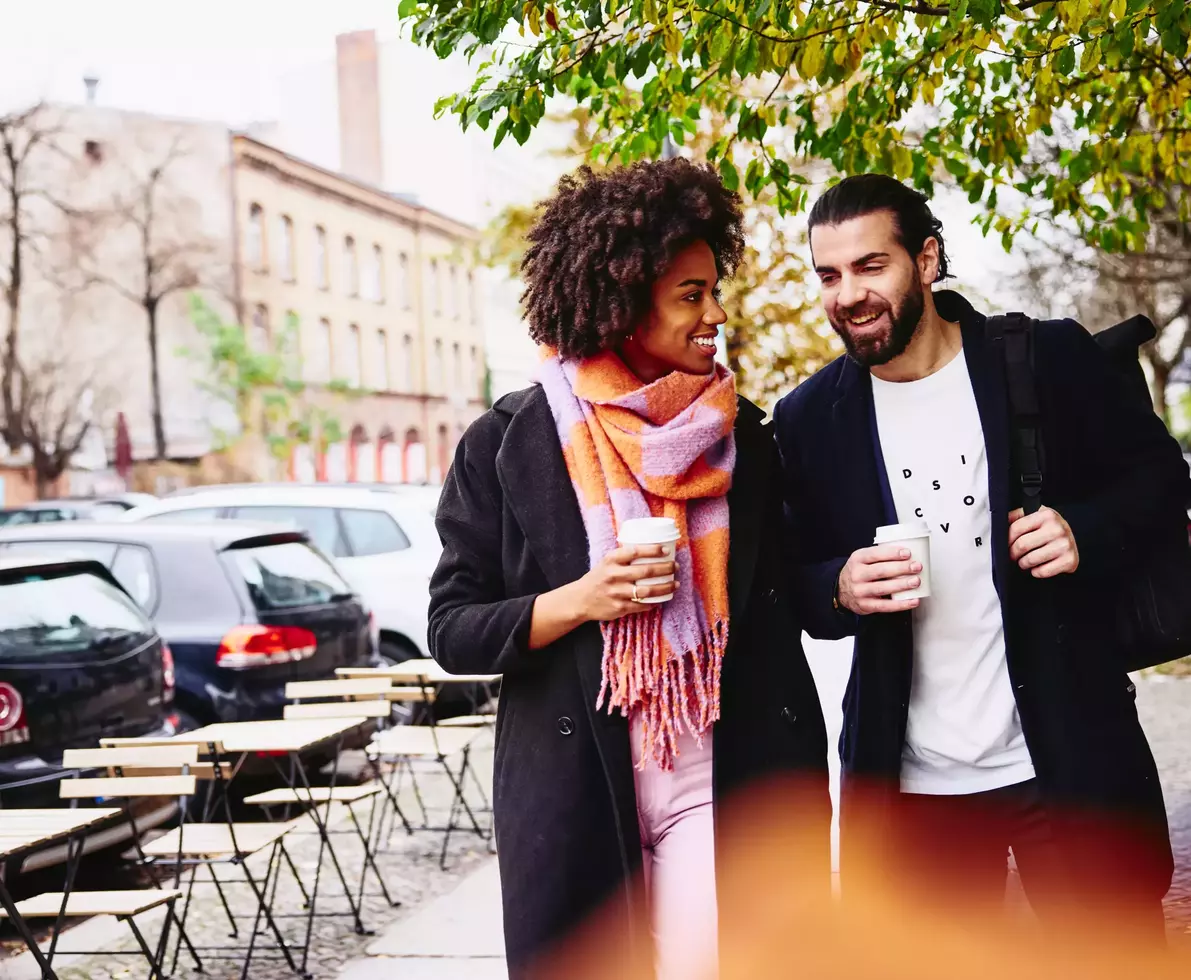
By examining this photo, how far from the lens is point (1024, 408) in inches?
120

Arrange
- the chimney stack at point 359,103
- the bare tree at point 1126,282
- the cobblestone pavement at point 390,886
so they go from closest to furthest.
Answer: the cobblestone pavement at point 390,886 < the bare tree at point 1126,282 < the chimney stack at point 359,103

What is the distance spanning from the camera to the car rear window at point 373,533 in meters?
12.0

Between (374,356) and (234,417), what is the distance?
31.7ft

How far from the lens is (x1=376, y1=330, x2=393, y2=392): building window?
52.1 metres

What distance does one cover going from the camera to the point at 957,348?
3213mm

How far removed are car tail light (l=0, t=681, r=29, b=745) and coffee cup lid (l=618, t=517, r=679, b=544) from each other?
4.43m

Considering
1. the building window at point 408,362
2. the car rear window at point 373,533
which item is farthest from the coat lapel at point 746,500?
the building window at point 408,362

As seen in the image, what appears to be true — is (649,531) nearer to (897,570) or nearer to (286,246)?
(897,570)

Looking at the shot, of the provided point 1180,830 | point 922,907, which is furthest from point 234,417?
point 922,907

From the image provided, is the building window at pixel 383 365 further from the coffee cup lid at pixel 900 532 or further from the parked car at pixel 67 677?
the coffee cup lid at pixel 900 532

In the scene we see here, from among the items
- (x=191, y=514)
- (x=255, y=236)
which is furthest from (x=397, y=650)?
(x=255, y=236)

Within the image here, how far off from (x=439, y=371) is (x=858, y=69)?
167ft

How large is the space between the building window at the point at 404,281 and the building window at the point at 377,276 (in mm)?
1116

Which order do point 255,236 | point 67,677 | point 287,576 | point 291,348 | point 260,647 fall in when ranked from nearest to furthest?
1. point 67,677
2. point 260,647
3. point 287,576
4. point 291,348
5. point 255,236
